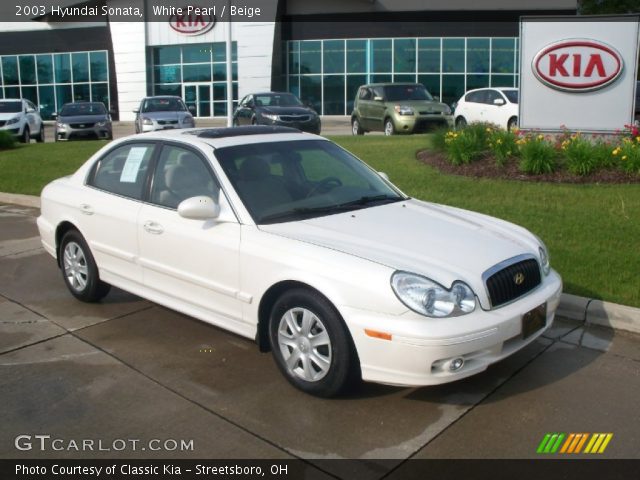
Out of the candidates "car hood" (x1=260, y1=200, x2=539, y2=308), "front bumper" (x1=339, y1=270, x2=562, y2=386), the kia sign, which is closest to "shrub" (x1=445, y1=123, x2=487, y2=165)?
the kia sign

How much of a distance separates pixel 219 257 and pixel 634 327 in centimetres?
314

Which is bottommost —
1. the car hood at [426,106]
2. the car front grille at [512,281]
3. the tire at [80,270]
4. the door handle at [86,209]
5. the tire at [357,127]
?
the tire at [80,270]

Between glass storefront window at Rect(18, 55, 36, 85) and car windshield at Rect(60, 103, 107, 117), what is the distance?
25220 millimetres

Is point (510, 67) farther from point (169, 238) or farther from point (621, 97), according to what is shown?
point (169, 238)

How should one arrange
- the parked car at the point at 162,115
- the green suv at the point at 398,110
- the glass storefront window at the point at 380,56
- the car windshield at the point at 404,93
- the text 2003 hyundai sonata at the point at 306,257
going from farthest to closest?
1. the glass storefront window at the point at 380,56
2. the parked car at the point at 162,115
3. the car windshield at the point at 404,93
4. the green suv at the point at 398,110
5. the text 2003 hyundai sonata at the point at 306,257

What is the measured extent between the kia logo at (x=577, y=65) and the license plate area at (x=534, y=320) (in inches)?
340

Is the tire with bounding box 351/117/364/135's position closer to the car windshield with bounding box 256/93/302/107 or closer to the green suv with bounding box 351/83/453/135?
the green suv with bounding box 351/83/453/135

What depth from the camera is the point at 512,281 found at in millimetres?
4340

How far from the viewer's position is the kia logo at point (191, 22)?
1576 inches

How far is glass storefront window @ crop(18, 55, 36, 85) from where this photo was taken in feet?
150

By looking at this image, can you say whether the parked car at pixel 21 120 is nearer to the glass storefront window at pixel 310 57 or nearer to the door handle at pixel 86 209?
the door handle at pixel 86 209

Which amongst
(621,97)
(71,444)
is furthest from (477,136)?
(71,444)

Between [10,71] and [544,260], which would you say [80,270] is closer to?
[544,260]

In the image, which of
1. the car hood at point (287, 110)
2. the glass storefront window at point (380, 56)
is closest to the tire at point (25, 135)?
the car hood at point (287, 110)
